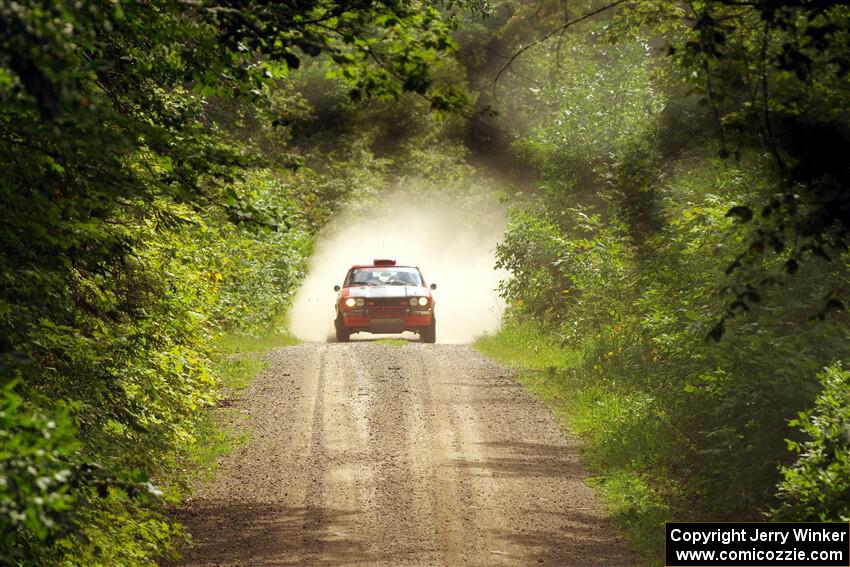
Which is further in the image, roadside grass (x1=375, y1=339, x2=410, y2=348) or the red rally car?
Result: the red rally car

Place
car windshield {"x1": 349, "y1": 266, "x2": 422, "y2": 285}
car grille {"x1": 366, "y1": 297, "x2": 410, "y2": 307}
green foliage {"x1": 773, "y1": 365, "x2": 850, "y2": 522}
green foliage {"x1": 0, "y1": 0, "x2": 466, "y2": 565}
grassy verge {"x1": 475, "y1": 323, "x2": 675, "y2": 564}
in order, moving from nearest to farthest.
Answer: green foliage {"x1": 0, "y1": 0, "x2": 466, "y2": 565}, green foliage {"x1": 773, "y1": 365, "x2": 850, "y2": 522}, grassy verge {"x1": 475, "y1": 323, "x2": 675, "y2": 564}, car grille {"x1": 366, "y1": 297, "x2": 410, "y2": 307}, car windshield {"x1": 349, "y1": 266, "x2": 422, "y2": 285}

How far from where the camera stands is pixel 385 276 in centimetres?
2531

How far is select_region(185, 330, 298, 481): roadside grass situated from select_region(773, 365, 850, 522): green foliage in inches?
260

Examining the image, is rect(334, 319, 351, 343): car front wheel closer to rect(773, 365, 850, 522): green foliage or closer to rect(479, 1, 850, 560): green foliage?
rect(479, 1, 850, 560): green foliage

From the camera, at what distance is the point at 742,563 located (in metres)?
8.24

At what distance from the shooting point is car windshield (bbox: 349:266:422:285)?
25016mm

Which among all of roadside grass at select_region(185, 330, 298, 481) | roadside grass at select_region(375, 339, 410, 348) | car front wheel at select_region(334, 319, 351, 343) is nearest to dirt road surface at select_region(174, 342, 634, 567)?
roadside grass at select_region(185, 330, 298, 481)

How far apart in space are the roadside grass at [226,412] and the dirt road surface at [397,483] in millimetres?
208

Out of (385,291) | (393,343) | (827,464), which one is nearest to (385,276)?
(385,291)

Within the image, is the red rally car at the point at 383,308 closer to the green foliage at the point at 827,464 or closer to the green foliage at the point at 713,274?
the green foliage at the point at 713,274

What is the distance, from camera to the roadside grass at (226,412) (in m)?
12.9

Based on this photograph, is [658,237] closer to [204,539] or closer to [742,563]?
[742,563]

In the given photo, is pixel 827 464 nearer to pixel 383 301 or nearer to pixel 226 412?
pixel 226 412

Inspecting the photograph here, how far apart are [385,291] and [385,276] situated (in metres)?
1.03
